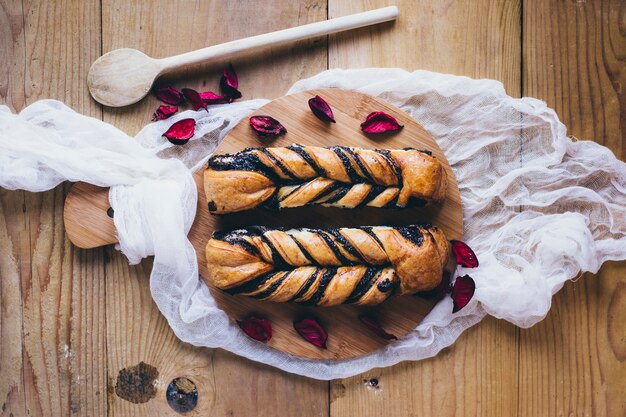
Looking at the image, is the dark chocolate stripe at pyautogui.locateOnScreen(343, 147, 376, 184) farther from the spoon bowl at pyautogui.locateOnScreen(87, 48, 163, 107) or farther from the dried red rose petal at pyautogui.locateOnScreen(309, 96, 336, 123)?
the spoon bowl at pyautogui.locateOnScreen(87, 48, 163, 107)

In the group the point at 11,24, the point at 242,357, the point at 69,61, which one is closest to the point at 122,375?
the point at 242,357

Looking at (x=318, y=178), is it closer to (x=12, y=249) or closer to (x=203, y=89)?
(x=203, y=89)

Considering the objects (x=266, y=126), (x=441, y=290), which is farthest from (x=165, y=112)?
(x=441, y=290)

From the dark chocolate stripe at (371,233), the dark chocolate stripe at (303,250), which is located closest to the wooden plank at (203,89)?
the dark chocolate stripe at (303,250)

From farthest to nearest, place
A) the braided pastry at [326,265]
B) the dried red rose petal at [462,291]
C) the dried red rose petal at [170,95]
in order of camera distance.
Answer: the dried red rose petal at [170,95] < the dried red rose petal at [462,291] < the braided pastry at [326,265]

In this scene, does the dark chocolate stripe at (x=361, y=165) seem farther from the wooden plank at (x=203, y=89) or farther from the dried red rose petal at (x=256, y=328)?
the dried red rose petal at (x=256, y=328)
